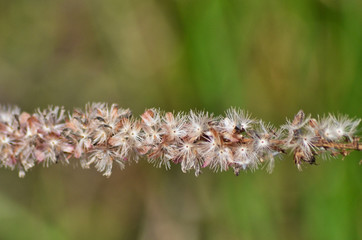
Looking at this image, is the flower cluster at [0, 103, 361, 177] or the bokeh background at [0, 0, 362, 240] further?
the bokeh background at [0, 0, 362, 240]

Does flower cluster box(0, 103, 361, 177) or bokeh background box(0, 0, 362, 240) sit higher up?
bokeh background box(0, 0, 362, 240)

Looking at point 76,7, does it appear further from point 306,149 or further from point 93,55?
point 306,149

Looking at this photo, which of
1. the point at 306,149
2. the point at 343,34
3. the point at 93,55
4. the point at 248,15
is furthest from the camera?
the point at 93,55

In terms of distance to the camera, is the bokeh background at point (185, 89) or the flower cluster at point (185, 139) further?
the bokeh background at point (185, 89)

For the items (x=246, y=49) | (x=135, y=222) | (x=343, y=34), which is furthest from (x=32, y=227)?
(x=343, y=34)

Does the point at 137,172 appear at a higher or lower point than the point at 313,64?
lower
